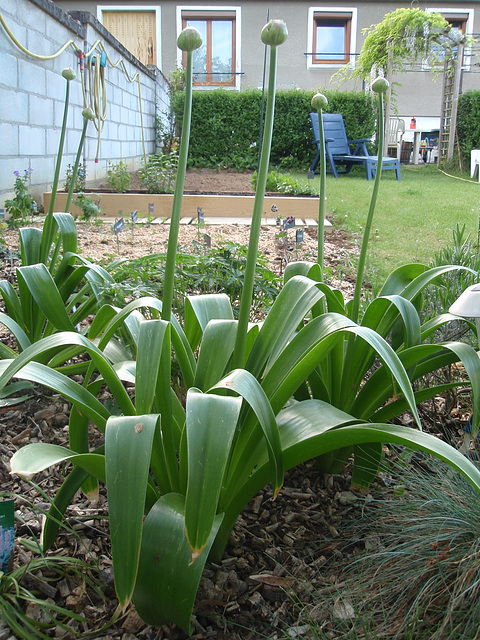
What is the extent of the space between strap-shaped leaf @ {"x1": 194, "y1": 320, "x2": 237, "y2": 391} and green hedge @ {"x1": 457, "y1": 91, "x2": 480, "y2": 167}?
37.4ft

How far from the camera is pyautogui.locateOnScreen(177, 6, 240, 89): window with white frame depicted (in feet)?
47.5

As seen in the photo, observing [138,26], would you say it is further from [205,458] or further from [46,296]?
[205,458]

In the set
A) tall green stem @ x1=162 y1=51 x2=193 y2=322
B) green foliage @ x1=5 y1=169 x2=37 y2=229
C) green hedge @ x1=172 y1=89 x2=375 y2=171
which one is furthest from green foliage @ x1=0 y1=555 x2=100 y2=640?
green hedge @ x1=172 y1=89 x2=375 y2=171

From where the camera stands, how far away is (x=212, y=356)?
3.50ft

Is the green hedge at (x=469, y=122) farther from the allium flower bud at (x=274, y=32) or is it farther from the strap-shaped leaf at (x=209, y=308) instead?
the allium flower bud at (x=274, y=32)

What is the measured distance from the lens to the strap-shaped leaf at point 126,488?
0.74m

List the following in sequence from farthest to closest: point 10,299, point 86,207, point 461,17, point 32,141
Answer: point 461,17, point 32,141, point 86,207, point 10,299

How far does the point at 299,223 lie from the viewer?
4980 millimetres

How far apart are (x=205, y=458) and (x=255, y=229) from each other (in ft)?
1.42

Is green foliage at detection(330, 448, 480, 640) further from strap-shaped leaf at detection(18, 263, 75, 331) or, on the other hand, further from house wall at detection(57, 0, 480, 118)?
house wall at detection(57, 0, 480, 118)

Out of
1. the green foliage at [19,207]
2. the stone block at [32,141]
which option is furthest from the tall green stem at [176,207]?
the stone block at [32,141]

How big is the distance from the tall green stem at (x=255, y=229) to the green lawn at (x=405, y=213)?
6.70 ft

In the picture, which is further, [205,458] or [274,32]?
[274,32]

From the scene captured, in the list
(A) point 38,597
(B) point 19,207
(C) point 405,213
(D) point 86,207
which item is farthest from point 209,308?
(C) point 405,213
